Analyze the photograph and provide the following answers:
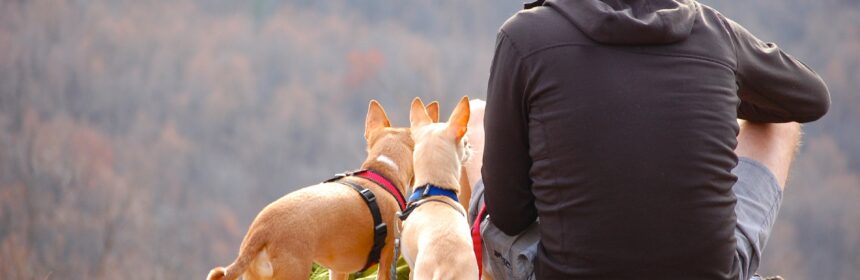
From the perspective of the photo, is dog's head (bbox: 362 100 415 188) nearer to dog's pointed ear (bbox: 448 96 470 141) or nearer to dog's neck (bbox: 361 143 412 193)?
dog's neck (bbox: 361 143 412 193)

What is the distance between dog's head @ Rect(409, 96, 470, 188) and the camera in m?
2.45

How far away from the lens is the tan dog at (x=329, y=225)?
240cm

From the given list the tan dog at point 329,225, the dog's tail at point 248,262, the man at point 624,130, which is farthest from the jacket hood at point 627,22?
the dog's tail at point 248,262

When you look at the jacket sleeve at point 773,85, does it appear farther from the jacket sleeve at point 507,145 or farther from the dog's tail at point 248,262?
the dog's tail at point 248,262

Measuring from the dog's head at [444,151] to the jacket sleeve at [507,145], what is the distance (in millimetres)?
315

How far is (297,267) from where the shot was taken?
2.41m

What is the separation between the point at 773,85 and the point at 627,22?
644mm

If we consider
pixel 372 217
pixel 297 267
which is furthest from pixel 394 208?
pixel 297 267

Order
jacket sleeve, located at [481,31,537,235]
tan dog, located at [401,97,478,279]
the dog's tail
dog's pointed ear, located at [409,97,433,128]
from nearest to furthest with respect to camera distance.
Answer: jacket sleeve, located at [481,31,537,235]
tan dog, located at [401,97,478,279]
the dog's tail
dog's pointed ear, located at [409,97,433,128]

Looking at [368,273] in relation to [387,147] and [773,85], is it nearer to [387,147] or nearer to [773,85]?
[387,147]

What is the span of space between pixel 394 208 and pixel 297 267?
513mm

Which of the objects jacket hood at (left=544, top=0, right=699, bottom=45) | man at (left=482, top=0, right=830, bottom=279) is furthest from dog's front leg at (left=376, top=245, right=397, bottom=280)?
jacket hood at (left=544, top=0, right=699, bottom=45)

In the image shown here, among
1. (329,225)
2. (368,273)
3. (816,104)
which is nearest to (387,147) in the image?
(329,225)

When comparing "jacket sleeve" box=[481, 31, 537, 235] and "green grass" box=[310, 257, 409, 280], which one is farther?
"green grass" box=[310, 257, 409, 280]
